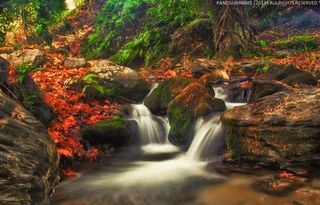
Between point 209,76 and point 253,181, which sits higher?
point 209,76

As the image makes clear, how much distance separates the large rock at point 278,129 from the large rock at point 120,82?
15.2ft

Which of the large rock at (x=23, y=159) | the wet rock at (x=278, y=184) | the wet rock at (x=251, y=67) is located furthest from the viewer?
the wet rock at (x=251, y=67)

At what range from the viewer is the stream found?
5035 mm

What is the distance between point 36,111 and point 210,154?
3.99 metres

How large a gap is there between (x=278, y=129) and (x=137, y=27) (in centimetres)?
1400

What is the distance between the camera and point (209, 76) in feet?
36.2

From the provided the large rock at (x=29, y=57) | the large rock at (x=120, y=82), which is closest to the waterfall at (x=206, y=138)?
the large rock at (x=120, y=82)

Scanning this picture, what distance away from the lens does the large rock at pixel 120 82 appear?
34.4 ft

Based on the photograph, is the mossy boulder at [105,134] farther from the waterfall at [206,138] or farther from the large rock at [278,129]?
the large rock at [278,129]

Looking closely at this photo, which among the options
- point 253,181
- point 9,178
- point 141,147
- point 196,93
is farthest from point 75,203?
point 196,93

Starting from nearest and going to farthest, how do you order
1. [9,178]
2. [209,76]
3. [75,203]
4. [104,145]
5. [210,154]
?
[9,178] < [75,203] < [210,154] < [104,145] < [209,76]

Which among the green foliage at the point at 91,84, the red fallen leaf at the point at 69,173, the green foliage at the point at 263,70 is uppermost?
the green foliage at the point at 91,84

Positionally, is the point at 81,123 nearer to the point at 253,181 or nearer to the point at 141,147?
the point at 141,147

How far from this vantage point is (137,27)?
60.8 feet
